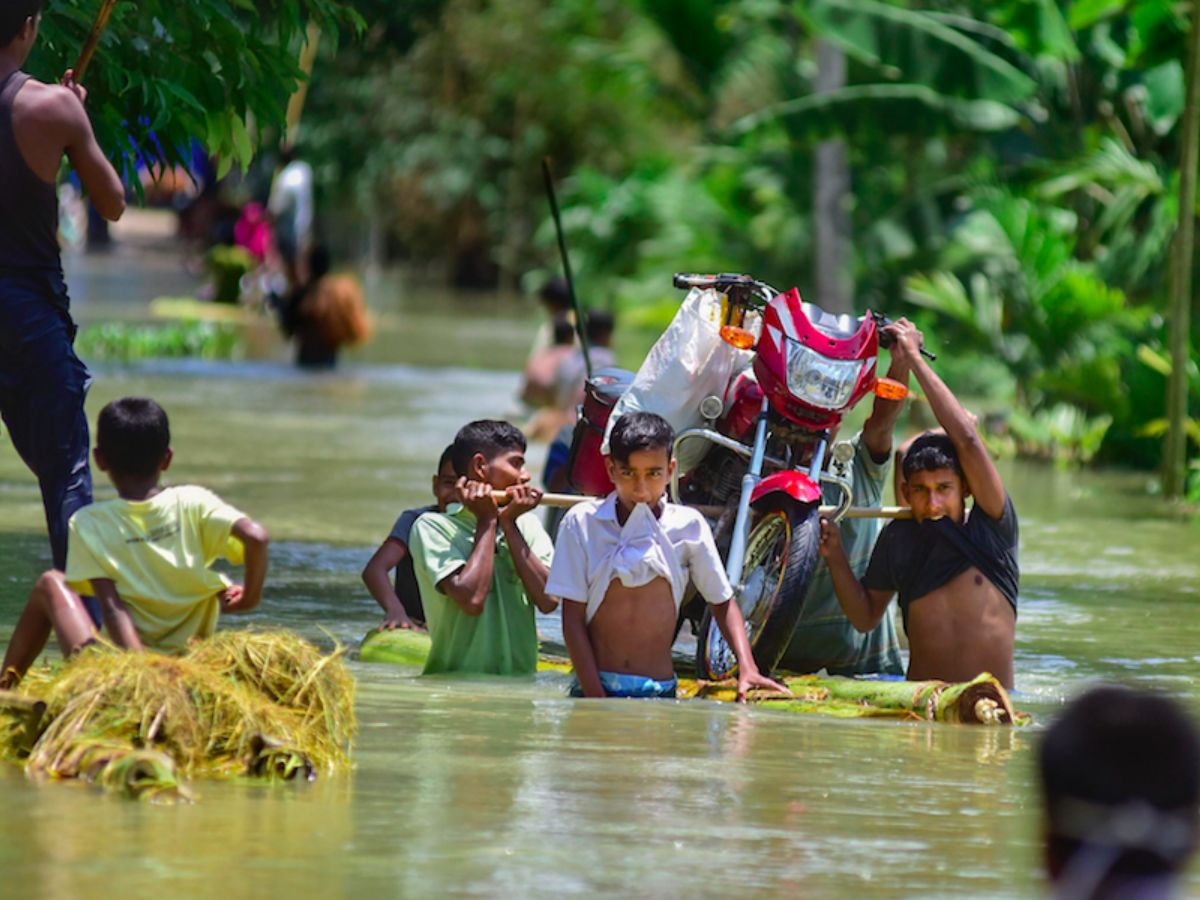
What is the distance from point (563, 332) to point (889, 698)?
727cm

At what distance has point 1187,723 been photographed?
9.55 feet

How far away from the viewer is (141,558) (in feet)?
20.7

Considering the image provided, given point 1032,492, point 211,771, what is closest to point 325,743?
point 211,771

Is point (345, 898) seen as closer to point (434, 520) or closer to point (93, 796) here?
point (93, 796)

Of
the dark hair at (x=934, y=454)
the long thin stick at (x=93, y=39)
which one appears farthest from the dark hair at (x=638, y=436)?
the long thin stick at (x=93, y=39)

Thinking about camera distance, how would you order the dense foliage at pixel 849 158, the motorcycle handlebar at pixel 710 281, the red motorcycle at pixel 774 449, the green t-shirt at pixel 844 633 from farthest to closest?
the dense foliage at pixel 849 158
the green t-shirt at pixel 844 633
the motorcycle handlebar at pixel 710 281
the red motorcycle at pixel 774 449

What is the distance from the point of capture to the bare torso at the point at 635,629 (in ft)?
24.2

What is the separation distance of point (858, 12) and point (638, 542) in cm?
1448

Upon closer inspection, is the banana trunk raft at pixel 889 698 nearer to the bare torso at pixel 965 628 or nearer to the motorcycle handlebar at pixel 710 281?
the bare torso at pixel 965 628

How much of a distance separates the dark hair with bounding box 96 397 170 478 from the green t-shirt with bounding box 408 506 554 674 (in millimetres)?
1604

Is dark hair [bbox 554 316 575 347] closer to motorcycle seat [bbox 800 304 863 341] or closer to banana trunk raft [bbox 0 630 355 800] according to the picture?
motorcycle seat [bbox 800 304 863 341]

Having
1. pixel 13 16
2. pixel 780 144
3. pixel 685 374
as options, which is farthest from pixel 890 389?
pixel 780 144

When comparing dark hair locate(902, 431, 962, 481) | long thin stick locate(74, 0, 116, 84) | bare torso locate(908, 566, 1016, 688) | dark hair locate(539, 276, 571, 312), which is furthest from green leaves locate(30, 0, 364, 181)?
dark hair locate(539, 276, 571, 312)

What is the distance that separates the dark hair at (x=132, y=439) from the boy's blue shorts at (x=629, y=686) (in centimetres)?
172
